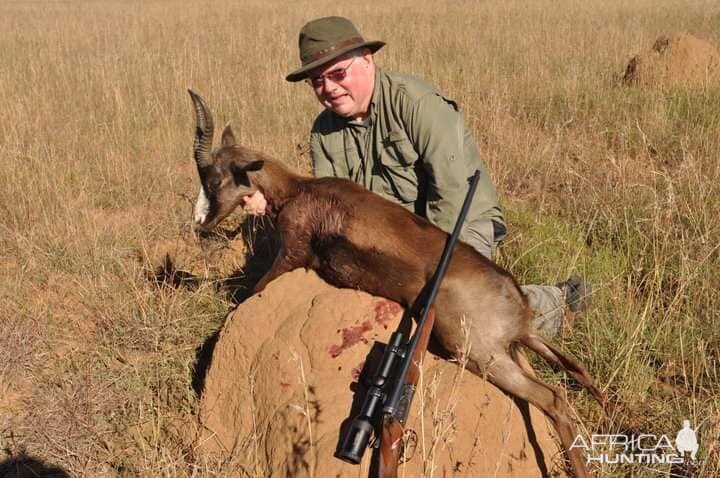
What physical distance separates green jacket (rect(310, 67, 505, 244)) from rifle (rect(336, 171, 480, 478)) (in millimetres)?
1383

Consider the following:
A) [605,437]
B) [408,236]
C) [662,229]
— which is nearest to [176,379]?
[408,236]

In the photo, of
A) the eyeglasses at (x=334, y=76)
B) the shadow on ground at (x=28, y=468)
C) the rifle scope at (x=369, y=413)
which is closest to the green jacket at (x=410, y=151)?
the eyeglasses at (x=334, y=76)

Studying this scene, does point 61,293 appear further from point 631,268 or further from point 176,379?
point 631,268

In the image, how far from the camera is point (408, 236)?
3916 millimetres

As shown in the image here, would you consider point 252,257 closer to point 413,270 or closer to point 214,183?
point 214,183

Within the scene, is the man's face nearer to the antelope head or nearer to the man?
the man

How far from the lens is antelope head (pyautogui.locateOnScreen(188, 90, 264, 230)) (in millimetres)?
4891

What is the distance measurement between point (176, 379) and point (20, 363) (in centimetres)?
129

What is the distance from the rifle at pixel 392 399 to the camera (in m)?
2.83

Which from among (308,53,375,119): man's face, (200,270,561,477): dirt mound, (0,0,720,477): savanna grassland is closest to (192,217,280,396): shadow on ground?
(0,0,720,477): savanna grassland

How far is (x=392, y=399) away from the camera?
2.93 m

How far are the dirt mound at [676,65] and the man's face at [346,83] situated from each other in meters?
7.10

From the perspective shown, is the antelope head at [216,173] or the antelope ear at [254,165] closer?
the antelope ear at [254,165]

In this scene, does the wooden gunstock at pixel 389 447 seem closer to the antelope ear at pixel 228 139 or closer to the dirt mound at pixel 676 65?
the antelope ear at pixel 228 139
